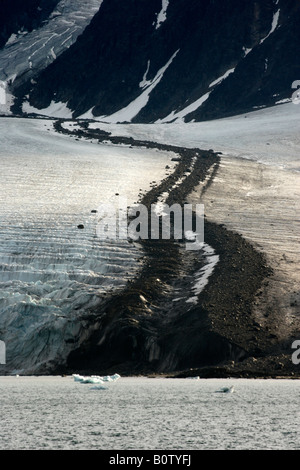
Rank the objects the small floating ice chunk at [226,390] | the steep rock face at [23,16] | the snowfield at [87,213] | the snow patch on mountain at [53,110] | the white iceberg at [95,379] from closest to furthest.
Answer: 1. the small floating ice chunk at [226,390]
2. the white iceberg at [95,379]
3. the snowfield at [87,213]
4. the snow patch on mountain at [53,110]
5. the steep rock face at [23,16]

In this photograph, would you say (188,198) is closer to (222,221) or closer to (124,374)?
(222,221)

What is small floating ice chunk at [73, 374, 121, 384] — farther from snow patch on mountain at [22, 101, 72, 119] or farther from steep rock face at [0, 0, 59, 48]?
steep rock face at [0, 0, 59, 48]

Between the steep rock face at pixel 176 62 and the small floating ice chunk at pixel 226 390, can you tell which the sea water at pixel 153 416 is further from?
the steep rock face at pixel 176 62

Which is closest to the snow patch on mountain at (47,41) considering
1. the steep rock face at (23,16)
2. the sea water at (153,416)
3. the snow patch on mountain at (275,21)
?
the steep rock face at (23,16)

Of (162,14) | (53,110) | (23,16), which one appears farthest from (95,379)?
(23,16)

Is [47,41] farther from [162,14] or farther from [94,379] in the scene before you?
[94,379]
